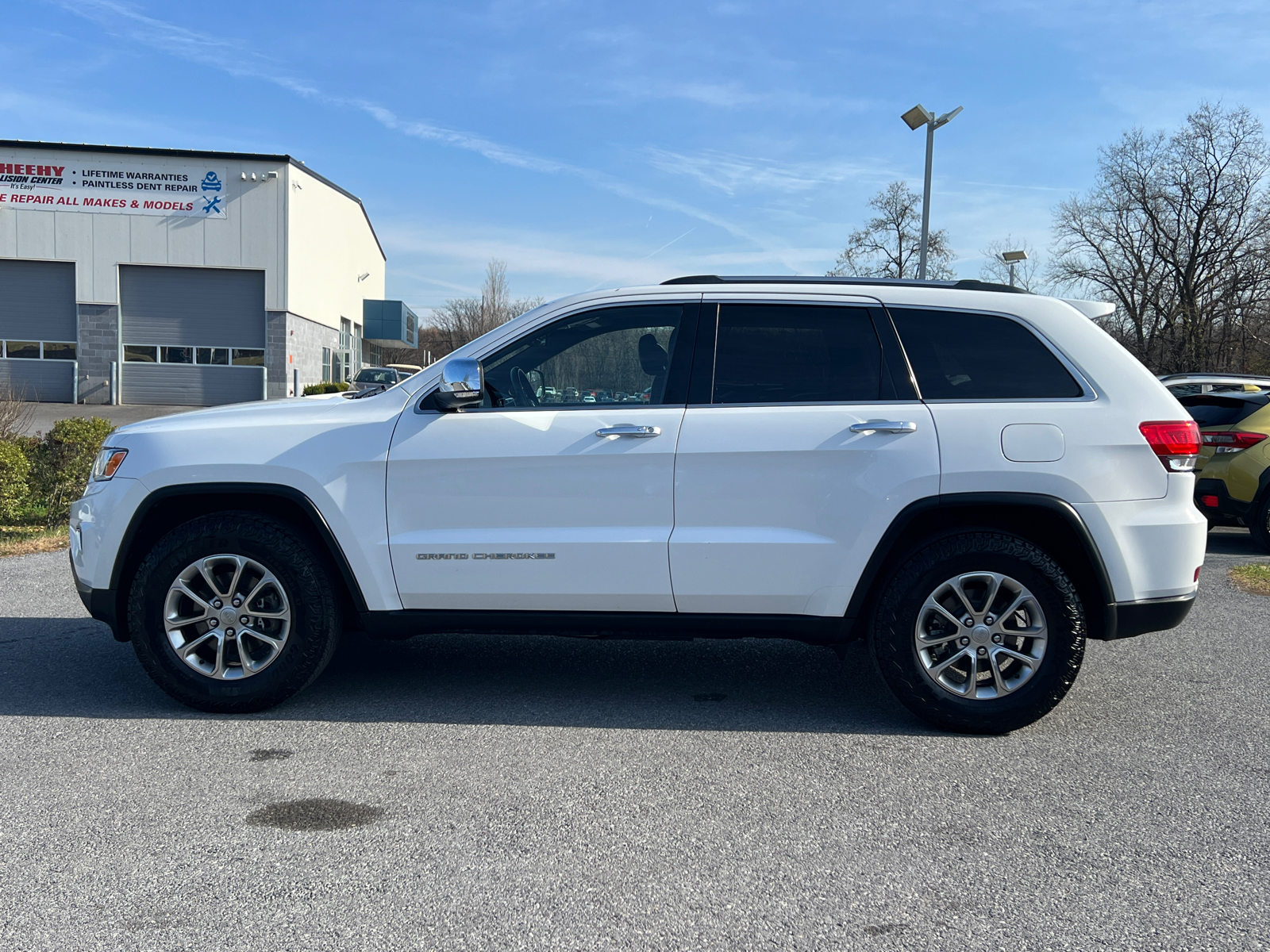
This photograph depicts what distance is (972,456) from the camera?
4.08m

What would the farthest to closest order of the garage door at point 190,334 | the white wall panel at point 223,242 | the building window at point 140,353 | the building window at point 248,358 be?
the building window at point 248,358 → the building window at point 140,353 → the garage door at point 190,334 → the white wall panel at point 223,242

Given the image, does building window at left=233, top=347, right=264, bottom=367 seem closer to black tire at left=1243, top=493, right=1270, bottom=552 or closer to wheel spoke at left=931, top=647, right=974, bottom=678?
black tire at left=1243, top=493, right=1270, bottom=552

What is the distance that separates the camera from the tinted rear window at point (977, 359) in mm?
4199

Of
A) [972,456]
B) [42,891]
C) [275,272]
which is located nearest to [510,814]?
[42,891]

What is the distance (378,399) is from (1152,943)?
3.44 meters

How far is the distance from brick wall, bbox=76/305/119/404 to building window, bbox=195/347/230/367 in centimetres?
267

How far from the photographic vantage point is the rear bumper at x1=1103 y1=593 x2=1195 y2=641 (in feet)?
13.5

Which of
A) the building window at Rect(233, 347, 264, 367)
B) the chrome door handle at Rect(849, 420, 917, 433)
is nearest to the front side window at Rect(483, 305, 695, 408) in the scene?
the chrome door handle at Rect(849, 420, 917, 433)

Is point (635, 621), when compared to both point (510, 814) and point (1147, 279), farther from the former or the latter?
point (1147, 279)

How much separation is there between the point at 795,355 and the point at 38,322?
120ft

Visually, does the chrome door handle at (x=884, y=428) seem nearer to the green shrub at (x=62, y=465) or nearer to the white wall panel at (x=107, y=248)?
the green shrub at (x=62, y=465)

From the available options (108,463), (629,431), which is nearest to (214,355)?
(108,463)

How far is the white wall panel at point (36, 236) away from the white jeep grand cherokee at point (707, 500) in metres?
34.3

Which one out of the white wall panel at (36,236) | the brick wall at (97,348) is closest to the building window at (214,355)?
the brick wall at (97,348)
